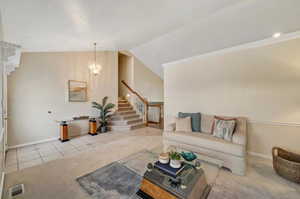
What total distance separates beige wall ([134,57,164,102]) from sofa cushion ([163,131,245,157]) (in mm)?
4190

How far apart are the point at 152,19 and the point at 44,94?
380 centimetres

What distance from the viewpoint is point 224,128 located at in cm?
262

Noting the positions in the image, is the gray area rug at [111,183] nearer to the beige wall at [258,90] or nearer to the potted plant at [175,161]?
the potted plant at [175,161]

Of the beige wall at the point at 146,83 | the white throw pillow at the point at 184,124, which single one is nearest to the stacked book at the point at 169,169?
the white throw pillow at the point at 184,124

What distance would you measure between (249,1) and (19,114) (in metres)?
5.83

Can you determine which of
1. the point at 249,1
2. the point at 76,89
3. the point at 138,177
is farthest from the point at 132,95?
the point at 249,1

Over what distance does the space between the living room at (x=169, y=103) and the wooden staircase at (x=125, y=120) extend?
58 cm

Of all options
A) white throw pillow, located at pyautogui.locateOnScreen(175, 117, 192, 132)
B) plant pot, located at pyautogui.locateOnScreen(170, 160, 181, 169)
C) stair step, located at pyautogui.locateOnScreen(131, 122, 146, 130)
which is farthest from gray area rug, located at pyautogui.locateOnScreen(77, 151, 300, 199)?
stair step, located at pyautogui.locateOnScreen(131, 122, 146, 130)

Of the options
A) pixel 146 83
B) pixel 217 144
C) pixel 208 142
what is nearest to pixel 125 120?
pixel 146 83

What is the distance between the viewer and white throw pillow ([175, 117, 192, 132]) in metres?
3.15

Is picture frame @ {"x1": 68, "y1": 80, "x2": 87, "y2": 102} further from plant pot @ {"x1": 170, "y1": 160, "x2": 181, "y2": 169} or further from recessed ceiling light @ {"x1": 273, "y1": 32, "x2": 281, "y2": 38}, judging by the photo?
recessed ceiling light @ {"x1": 273, "y1": 32, "x2": 281, "y2": 38}

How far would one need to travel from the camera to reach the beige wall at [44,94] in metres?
3.33

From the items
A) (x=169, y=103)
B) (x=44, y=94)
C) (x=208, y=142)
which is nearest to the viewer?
(x=208, y=142)

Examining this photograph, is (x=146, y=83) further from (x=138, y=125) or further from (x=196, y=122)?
(x=196, y=122)
